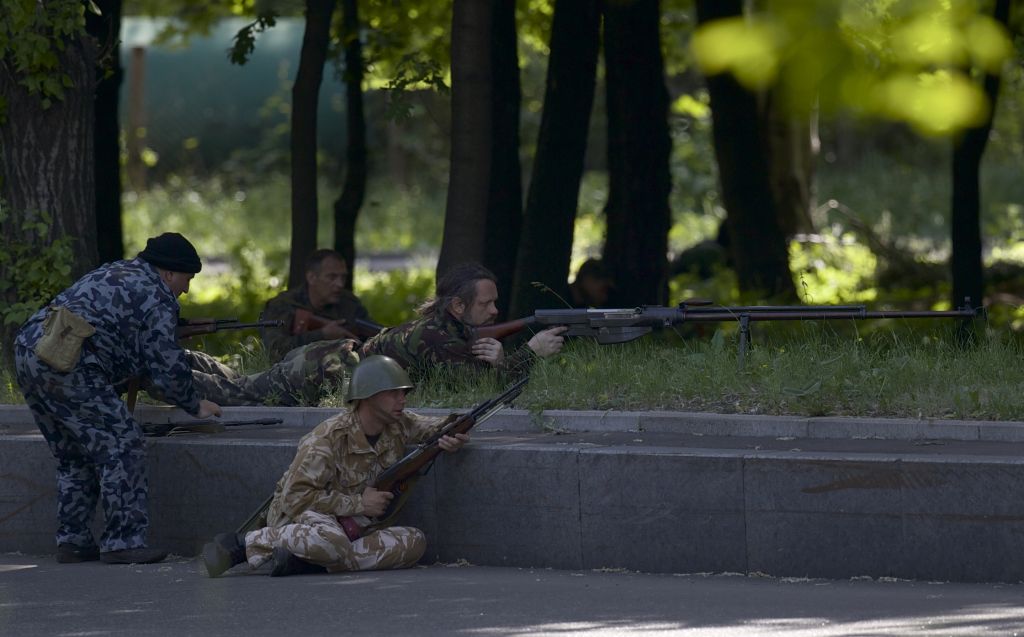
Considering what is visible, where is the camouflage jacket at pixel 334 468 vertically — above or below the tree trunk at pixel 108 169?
below

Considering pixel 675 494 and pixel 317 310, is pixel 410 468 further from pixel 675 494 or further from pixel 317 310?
pixel 317 310

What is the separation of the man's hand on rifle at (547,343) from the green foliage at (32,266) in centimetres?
345

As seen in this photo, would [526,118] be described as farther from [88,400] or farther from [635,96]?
[88,400]

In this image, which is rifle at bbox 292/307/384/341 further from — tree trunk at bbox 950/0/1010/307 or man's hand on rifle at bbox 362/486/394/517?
tree trunk at bbox 950/0/1010/307

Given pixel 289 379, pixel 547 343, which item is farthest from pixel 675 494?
pixel 289 379

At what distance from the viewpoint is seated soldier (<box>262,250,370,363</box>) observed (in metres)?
11.4

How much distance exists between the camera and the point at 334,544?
784cm

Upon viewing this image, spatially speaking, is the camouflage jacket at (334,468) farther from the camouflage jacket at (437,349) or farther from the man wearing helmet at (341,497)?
the camouflage jacket at (437,349)

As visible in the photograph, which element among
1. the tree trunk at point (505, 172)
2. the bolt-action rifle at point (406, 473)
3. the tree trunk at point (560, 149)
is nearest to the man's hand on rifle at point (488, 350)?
the bolt-action rifle at point (406, 473)

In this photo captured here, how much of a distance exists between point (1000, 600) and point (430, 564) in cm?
275

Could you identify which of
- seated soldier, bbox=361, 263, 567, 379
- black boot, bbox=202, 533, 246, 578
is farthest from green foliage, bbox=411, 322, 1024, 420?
black boot, bbox=202, 533, 246, 578

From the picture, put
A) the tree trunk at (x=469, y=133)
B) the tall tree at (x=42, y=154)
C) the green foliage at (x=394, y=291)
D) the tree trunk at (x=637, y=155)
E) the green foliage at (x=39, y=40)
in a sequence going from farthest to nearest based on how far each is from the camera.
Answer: the green foliage at (x=394, y=291) < the tree trunk at (x=637, y=155) < the tree trunk at (x=469, y=133) < the tall tree at (x=42, y=154) < the green foliage at (x=39, y=40)

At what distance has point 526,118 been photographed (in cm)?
3291

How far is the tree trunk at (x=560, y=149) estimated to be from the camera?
521 inches
